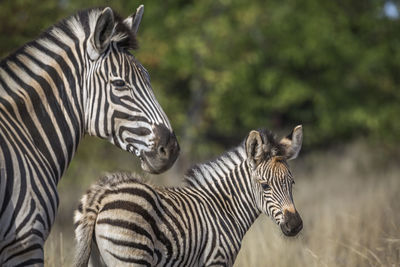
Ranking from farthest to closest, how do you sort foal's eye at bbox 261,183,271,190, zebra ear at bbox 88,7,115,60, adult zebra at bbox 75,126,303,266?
1. foal's eye at bbox 261,183,271,190
2. adult zebra at bbox 75,126,303,266
3. zebra ear at bbox 88,7,115,60

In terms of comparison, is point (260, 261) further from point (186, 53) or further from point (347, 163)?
point (347, 163)

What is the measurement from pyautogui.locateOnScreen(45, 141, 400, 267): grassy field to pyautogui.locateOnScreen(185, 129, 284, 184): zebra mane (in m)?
0.50

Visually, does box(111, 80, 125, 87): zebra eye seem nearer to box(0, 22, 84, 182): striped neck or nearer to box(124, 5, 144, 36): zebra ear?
box(0, 22, 84, 182): striped neck

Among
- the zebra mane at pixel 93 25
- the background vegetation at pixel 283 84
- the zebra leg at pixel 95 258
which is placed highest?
the background vegetation at pixel 283 84

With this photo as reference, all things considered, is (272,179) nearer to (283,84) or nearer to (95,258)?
(95,258)

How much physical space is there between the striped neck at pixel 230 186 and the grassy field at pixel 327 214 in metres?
0.50

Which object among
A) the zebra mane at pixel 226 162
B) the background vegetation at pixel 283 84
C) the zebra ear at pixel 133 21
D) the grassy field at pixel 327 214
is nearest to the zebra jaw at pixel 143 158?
the zebra ear at pixel 133 21

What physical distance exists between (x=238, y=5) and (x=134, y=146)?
14964 millimetres

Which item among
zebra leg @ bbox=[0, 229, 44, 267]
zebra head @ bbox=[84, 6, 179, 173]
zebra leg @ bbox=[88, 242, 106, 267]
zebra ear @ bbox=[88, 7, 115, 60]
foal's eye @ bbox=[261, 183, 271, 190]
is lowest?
zebra leg @ bbox=[0, 229, 44, 267]

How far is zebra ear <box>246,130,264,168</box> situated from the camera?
5836 millimetres

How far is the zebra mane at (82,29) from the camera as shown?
15.0 feet

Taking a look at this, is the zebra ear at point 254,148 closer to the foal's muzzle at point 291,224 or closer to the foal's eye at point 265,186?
the foal's eye at point 265,186

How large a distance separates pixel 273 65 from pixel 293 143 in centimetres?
1583

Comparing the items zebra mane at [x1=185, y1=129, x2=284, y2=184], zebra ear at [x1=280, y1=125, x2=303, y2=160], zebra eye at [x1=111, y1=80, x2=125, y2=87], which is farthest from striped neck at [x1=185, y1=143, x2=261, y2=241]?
zebra eye at [x1=111, y1=80, x2=125, y2=87]
